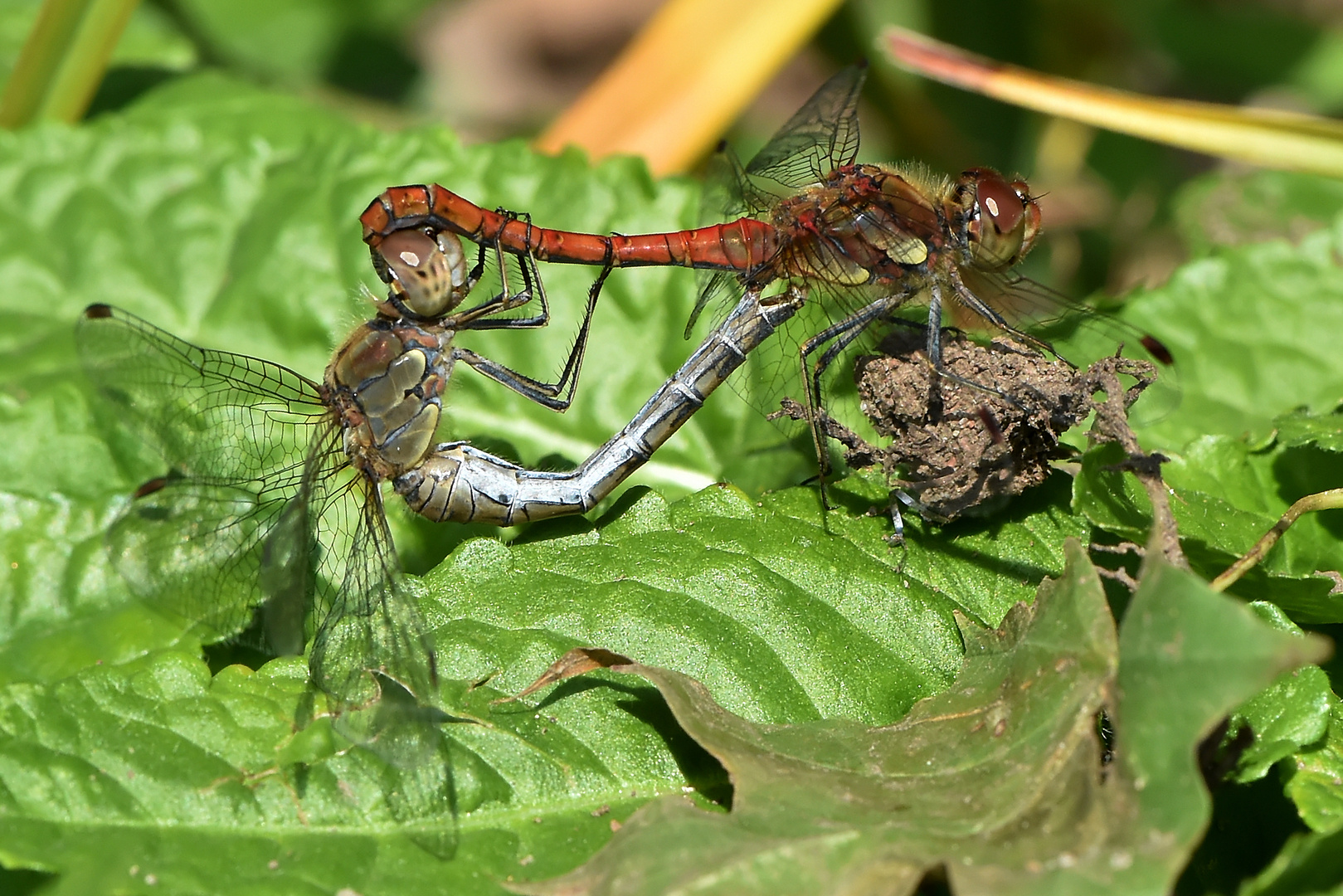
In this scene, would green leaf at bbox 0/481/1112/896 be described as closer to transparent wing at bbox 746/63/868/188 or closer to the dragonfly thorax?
the dragonfly thorax

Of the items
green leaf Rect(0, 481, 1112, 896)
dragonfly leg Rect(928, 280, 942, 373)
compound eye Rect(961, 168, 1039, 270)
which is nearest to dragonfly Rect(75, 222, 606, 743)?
green leaf Rect(0, 481, 1112, 896)

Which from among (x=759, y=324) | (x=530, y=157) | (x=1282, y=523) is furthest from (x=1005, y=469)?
(x=530, y=157)

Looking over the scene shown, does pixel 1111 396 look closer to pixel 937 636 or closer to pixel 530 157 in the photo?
pixel 937 636

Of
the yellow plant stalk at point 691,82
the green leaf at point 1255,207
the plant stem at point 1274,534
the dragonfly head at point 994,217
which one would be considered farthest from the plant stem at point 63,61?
the green leaf at point 1255,207

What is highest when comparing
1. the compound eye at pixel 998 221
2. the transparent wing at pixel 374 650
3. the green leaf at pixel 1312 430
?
the compound eye at pixel 998 221

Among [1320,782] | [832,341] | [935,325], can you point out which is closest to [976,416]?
[935,325]

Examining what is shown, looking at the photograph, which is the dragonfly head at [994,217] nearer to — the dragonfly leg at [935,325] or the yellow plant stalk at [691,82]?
the dragonfly leg at [935,325]
